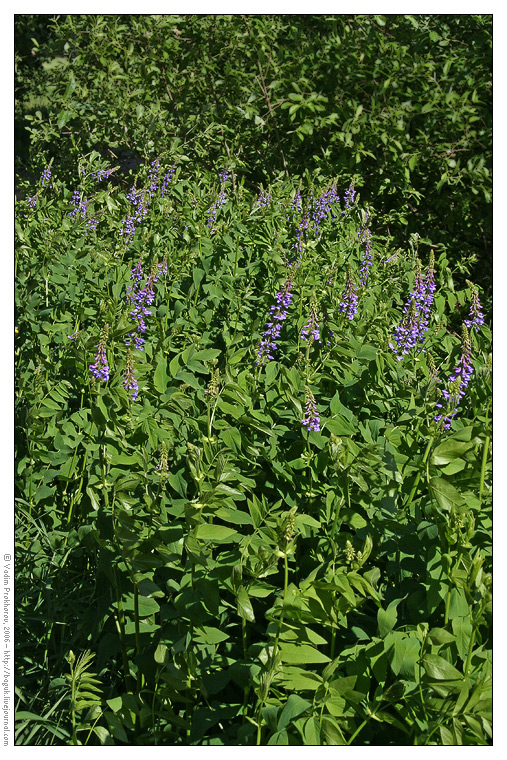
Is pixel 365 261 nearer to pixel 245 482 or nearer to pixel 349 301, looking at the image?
pixel 349 301

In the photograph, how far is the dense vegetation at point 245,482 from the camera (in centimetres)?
156

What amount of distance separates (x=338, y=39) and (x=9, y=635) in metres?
5.08

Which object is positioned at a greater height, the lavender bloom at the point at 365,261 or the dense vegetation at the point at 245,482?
the lavender bloom at the point at 365,261

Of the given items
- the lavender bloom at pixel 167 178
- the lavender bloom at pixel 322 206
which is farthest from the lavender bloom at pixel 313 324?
the lavender bloom at pixel 167 178

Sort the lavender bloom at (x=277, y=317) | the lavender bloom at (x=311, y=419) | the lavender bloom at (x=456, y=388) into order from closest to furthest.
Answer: the lavender bloom at (x=456, y=388) < the lavender bloom at (x=311, y=419) < the lavender bloom at (x=277, y=317)

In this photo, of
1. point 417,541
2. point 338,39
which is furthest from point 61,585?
point 338,39

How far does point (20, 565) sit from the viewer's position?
2.37 metres

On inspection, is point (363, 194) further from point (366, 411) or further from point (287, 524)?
point (287, 524)

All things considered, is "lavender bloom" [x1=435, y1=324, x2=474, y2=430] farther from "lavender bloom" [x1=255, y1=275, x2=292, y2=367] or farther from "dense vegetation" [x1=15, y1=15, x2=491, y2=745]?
"lavender bloom" [x1=255, y1=275, x2=292, y2=367]

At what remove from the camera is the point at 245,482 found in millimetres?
1953

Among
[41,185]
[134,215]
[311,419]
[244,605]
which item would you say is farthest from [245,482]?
[41,185]

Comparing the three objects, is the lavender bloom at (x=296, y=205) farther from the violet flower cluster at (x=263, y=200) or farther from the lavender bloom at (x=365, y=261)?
the lavender bloom at (x=365, y=261)

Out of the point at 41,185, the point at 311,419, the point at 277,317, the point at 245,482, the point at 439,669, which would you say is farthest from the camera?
the point at 41,185

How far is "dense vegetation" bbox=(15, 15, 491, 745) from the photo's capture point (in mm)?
1560
